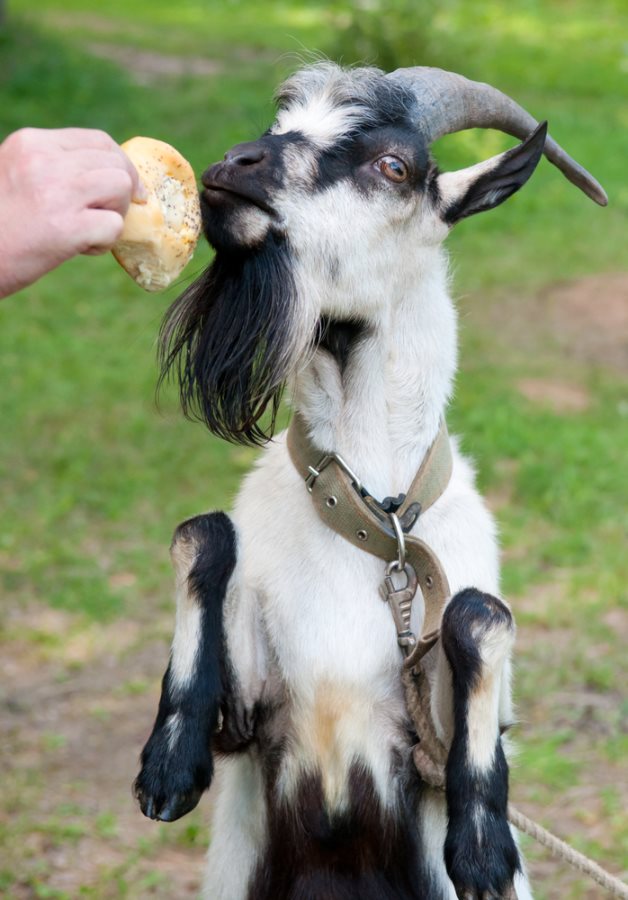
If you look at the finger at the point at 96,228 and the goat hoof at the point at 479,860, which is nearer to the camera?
the finger at the point at 96,228

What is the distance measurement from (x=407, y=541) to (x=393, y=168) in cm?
77

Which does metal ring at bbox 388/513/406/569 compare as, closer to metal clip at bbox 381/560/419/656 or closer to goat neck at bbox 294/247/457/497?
metal clip at bbox 381/560/419/656

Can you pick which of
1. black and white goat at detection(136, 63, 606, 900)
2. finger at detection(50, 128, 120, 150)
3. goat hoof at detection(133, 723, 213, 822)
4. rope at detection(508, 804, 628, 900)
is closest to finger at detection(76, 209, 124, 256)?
finger at detection(50, 128, 120, 150)

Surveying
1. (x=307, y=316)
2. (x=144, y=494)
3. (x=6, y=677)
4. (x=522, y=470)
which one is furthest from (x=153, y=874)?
(x=522, y=470)

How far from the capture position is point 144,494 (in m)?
6.34

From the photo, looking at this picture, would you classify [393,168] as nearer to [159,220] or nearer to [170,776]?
[159,220]

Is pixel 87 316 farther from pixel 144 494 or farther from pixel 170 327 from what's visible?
pixel 170 327

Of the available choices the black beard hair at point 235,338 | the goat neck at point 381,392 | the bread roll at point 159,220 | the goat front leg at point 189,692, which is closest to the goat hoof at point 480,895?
the goat front leg at point 189,692

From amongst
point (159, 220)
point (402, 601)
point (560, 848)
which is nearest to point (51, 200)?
point (159, 220)

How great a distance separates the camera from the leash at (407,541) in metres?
2.78

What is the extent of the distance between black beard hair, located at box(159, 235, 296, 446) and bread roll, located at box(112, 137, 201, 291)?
0.12m

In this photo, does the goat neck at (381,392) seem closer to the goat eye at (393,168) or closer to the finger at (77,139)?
the goat eye at (393,168)

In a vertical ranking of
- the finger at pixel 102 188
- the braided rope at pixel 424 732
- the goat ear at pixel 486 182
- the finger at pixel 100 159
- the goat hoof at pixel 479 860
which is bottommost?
the goat hoof at pixel 479 860

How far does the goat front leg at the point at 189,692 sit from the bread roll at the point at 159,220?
1.87 ft
